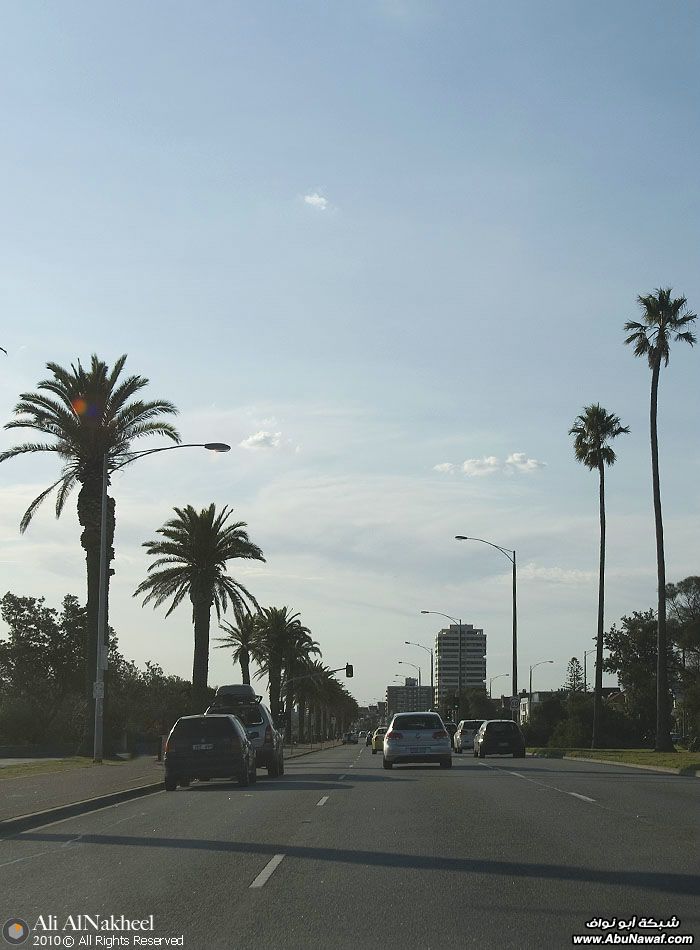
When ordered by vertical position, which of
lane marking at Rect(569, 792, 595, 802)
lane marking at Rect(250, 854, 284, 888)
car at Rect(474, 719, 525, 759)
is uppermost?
lane marking at Rect(250, 854, 284, 888)

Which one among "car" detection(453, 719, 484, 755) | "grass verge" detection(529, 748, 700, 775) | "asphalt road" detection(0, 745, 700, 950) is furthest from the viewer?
"car" detection(453, 719, 484, 755)

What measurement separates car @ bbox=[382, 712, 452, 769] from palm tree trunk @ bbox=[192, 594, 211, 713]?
60.1 ft

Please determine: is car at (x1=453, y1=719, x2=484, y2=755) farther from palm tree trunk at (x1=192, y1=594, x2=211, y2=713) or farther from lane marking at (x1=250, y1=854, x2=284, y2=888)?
lane marking at (x1=250, y1=854, x2=284, y2=888)

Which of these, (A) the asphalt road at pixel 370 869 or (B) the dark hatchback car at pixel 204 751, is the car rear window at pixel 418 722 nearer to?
(B) the dark hatchback car at pixel 204 751

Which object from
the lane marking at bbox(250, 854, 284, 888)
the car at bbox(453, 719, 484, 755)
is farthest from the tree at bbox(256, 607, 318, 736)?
the lane marking at bbox(250, 854, 284, 888)

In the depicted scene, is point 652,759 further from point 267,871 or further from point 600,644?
point 267,871

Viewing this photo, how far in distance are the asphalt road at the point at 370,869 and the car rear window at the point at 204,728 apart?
4102mm

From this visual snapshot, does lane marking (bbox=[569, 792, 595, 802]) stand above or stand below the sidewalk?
above

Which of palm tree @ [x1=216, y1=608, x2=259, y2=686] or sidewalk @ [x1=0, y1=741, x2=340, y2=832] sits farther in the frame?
palm tree @ [x1=216, y1=608, x2=259, y2=686]

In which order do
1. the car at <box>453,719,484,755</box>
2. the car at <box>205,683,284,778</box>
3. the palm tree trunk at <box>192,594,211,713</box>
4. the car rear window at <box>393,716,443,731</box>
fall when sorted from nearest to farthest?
the car at <box>205,683,284,778</box>
the car rear window at <box>393,716,443,731</box>
the palm tree trunk at <box>192,594,211,713</box>
the car at <box>453,719,484,755</box>

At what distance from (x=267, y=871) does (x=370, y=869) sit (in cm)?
105

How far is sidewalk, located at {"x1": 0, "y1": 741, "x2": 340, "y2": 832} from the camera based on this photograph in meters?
18.9

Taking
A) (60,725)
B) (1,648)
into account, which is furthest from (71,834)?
(1,648)

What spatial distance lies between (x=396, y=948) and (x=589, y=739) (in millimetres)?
61888
